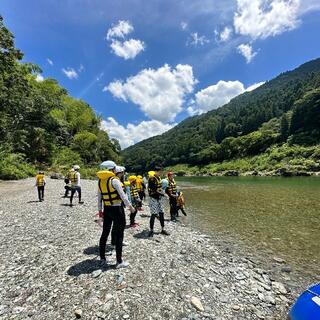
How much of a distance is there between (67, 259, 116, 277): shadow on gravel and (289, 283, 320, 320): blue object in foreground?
18.0 feet

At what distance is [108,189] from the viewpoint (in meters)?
8.08

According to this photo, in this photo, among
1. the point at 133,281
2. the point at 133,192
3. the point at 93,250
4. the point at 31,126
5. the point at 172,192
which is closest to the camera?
the point at 133,281

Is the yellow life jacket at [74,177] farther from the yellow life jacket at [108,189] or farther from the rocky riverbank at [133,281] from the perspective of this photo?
the yellow life jacket at [108,189]

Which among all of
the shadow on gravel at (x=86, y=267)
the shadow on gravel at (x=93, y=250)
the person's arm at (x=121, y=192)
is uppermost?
the person's arm at (x=121, y=192)

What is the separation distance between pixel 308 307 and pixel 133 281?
4.76 m

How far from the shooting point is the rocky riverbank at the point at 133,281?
626 centimetres

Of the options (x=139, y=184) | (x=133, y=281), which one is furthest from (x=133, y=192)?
(x=133, y=281)

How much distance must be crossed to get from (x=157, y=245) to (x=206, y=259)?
215 centimetres

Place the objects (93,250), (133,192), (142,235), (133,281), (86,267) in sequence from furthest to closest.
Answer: (133,192)
(142,235)
(93,250)
(86,267)
(133,281)

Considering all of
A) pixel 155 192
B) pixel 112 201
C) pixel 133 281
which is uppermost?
pixel 112 201

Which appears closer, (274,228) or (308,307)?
(308,307)

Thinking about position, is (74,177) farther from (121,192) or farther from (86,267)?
(121,192)

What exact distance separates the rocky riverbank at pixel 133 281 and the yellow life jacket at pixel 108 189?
6.83 ft

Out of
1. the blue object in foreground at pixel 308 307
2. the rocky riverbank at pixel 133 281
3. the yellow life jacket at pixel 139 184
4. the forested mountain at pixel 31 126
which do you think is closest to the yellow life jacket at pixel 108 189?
the rocky riverbank at pixel 133 281
